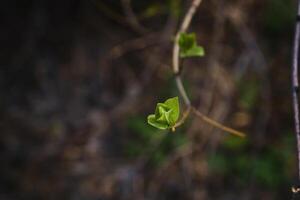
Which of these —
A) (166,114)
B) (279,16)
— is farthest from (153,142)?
(166,114)

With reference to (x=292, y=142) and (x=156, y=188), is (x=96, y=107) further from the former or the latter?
(x=292, y=142)

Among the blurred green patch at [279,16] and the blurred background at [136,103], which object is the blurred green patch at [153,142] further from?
the blurred green patch at [279,16]

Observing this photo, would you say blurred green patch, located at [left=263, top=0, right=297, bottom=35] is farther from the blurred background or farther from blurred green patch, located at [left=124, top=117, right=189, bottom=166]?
blurred green patch, located at [left=124, top=117, right=189, bottom=166]

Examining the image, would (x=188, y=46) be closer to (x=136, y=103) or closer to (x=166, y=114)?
(x=166, y=114)

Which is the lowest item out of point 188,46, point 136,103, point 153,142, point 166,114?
point 166,114

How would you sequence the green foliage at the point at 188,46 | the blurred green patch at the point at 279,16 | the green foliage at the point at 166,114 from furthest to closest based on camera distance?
the blurred green patch at the point at 279,16 → the green foliage at the point at 188,46 → the green foliage at the point at 166,114

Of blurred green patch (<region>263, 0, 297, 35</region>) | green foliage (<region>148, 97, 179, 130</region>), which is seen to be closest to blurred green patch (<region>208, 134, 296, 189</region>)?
blurred green patch (<region>263, 0, 297, 35</region>)

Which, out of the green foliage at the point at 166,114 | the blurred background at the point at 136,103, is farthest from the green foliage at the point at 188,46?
the blurred background at the point at 136,103
